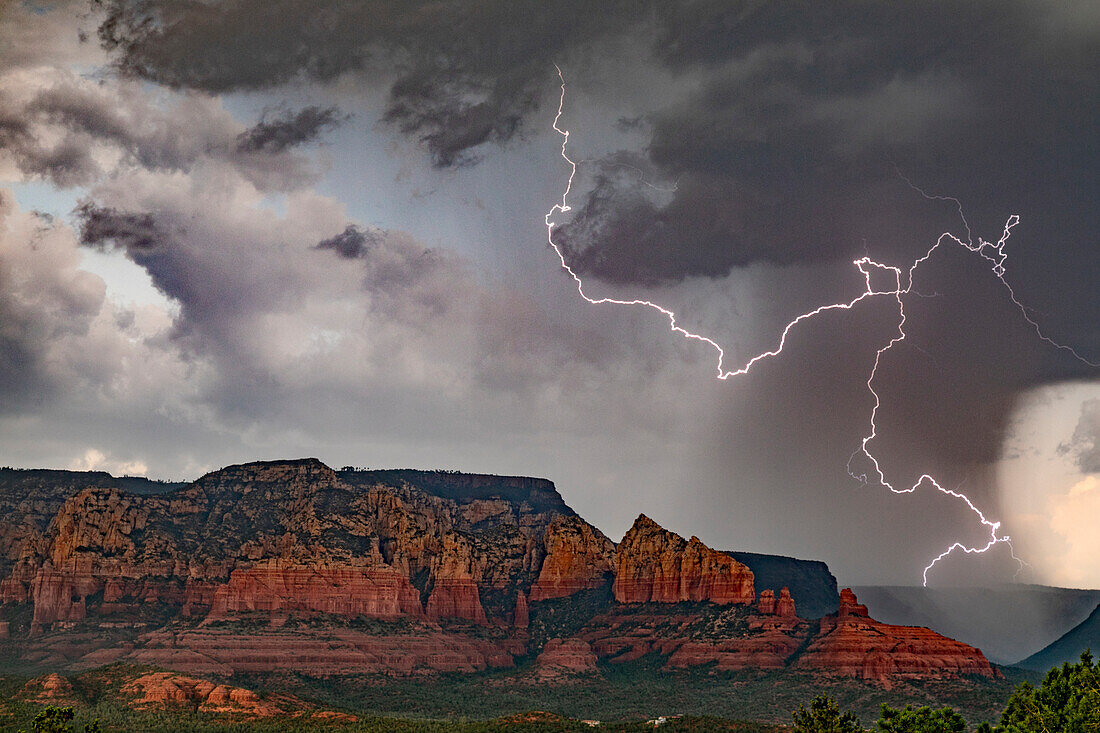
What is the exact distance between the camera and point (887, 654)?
556 feet

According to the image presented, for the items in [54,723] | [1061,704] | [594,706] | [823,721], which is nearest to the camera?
[1061,704]

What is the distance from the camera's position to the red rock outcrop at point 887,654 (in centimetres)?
16638

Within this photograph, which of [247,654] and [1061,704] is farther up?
[1061,704]

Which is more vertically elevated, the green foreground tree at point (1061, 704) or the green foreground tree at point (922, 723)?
the green foreground tree at point (1061, 704)

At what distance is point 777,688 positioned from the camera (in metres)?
171

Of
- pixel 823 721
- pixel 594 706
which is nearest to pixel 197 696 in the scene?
pixel 594 706

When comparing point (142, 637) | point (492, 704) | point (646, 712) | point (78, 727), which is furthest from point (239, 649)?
point (646, 712)

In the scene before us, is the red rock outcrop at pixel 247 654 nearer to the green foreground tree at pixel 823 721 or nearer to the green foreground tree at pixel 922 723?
the green foreground tree at pixel 823 721

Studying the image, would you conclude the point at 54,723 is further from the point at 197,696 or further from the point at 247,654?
the point at 247,654

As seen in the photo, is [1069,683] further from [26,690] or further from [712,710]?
[26,690]

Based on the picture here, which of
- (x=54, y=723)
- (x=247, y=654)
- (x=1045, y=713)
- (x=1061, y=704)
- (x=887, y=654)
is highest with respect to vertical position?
(x=887, y=654)

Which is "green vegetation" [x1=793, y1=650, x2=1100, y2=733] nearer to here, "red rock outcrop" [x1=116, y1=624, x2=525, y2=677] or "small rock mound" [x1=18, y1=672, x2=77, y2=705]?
"small rock mound" [x1=18, y1=672, x2=77, y2=705]

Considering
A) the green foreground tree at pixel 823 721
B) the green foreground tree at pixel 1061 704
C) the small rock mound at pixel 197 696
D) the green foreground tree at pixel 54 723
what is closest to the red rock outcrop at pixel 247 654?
the small rock mound at pixel 197 696

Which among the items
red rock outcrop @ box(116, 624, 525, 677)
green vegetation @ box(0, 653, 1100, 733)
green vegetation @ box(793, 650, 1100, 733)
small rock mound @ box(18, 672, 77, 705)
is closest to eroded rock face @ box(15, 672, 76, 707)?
small rock mound @ box(18, 672, 77, 705)
